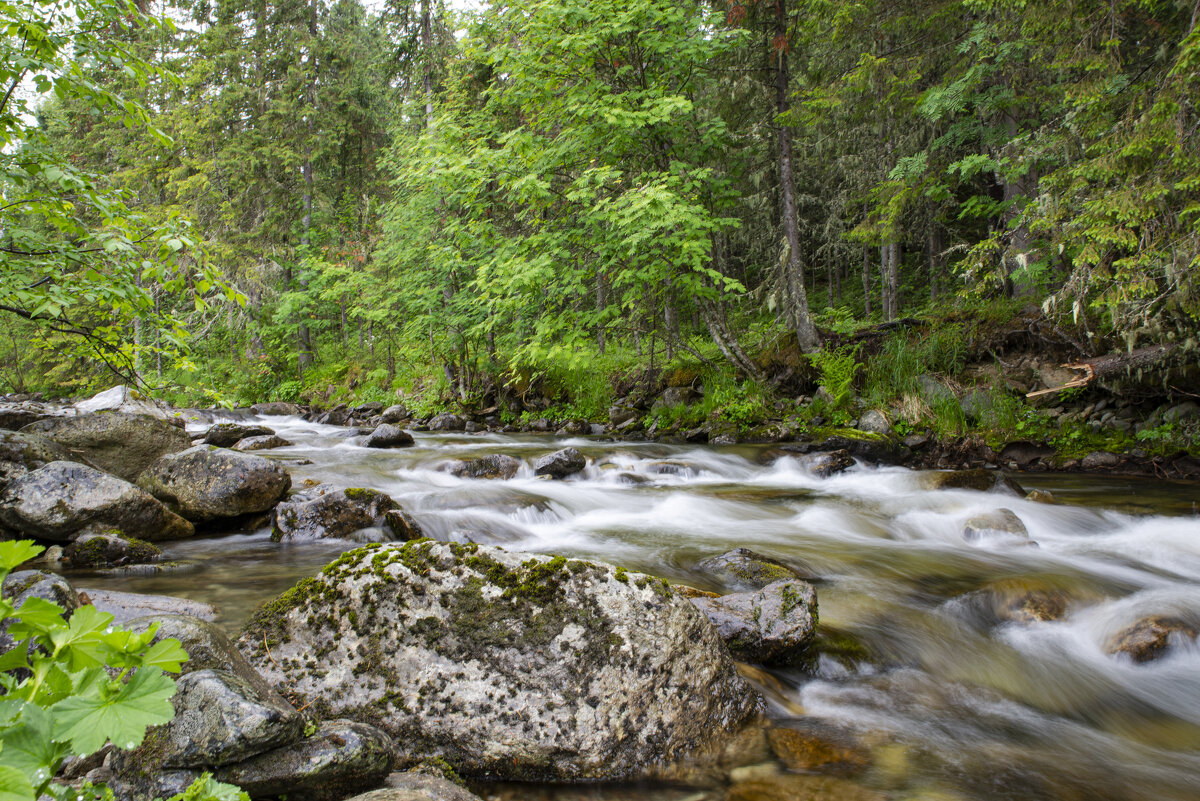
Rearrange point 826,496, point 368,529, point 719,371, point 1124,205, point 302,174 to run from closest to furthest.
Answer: point 1124,205, point 368,529, point 826,496, point 719,371, point 302,174

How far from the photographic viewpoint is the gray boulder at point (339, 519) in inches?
266

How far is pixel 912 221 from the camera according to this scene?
18.3m

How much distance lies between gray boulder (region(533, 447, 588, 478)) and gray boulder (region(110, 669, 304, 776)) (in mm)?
8150

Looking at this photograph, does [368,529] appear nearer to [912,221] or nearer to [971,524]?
[971,524]

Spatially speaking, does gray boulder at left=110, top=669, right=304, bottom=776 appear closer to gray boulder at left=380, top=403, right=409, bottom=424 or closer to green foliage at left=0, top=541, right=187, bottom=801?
green foliage at left=0, top=541, right=187, bottom=801

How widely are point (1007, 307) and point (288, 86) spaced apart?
24086 millimetres

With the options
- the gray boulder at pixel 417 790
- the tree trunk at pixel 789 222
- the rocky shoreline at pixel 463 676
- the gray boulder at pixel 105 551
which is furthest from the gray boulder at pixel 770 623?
the tree trunk at pixel 789 222

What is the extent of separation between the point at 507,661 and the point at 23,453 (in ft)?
21.9

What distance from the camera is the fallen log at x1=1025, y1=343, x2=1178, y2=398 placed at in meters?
8.48

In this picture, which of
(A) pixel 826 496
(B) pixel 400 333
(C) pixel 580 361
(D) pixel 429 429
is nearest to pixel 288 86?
(B) pixel 400 333

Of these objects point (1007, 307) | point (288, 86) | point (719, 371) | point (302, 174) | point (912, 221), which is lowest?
point (719, 371)

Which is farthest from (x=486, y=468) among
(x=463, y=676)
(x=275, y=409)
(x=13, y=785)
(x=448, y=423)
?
(x=275, y=409)

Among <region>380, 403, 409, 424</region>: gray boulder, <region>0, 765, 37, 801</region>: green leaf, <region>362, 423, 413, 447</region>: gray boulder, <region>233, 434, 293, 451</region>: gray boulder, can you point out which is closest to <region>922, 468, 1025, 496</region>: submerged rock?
<region>0, 765, 37, 801</region>: green leaf

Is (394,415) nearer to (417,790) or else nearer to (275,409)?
(275,409)
